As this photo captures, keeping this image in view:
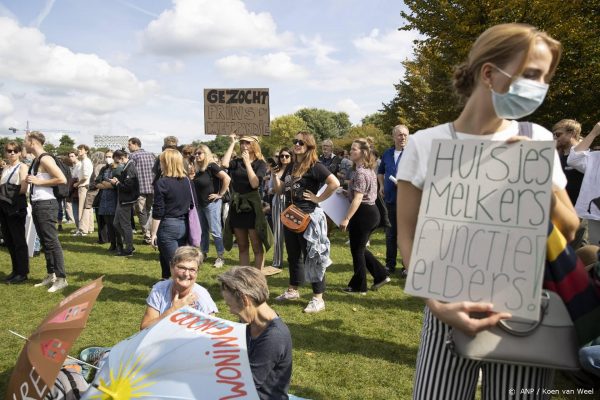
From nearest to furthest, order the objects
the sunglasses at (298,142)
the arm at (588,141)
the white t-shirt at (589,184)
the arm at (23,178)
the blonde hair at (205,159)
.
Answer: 1. the white t-shirt at (589,184)
2. the arm at (588,141)
3. the sunglasses at (298,142)
4. the arm at (23,178)
5. the blonde hair at (205,159)

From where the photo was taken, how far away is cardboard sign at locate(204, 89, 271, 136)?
8.32 metres

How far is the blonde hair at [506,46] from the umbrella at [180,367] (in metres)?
1.64

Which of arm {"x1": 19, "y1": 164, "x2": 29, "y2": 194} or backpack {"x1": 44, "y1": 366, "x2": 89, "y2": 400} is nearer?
backpack {"x1": 44, "y1": 366, "x2": 89, "y2": 400}

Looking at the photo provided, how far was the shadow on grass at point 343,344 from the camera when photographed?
429 cm

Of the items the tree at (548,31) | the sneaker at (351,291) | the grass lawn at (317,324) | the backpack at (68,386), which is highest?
the tree at (548,31)

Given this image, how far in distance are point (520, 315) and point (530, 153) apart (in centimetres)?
47

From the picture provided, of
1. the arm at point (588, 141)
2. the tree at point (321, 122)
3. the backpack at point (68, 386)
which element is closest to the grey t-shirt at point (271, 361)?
the backpack at point (68, 386)

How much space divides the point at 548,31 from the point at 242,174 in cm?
1162

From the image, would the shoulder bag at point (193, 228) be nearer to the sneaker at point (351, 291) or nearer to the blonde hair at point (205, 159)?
the blonde hair at point (205, 159)

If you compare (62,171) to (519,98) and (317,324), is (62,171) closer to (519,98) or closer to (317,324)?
(317,324)

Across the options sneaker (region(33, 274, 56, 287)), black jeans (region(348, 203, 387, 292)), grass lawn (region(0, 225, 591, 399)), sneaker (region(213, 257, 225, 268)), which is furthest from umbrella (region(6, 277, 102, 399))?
sneaker (region(213, 257, 225, 268))

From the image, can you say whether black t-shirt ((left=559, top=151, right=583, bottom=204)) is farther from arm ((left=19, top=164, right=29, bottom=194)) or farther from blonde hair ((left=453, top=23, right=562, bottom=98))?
arm ((left=19, top=164, right=29, bottom=194))

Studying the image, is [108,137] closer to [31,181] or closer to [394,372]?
[31,181]

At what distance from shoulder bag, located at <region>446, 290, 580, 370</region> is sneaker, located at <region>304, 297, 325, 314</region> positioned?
13.4 ft
